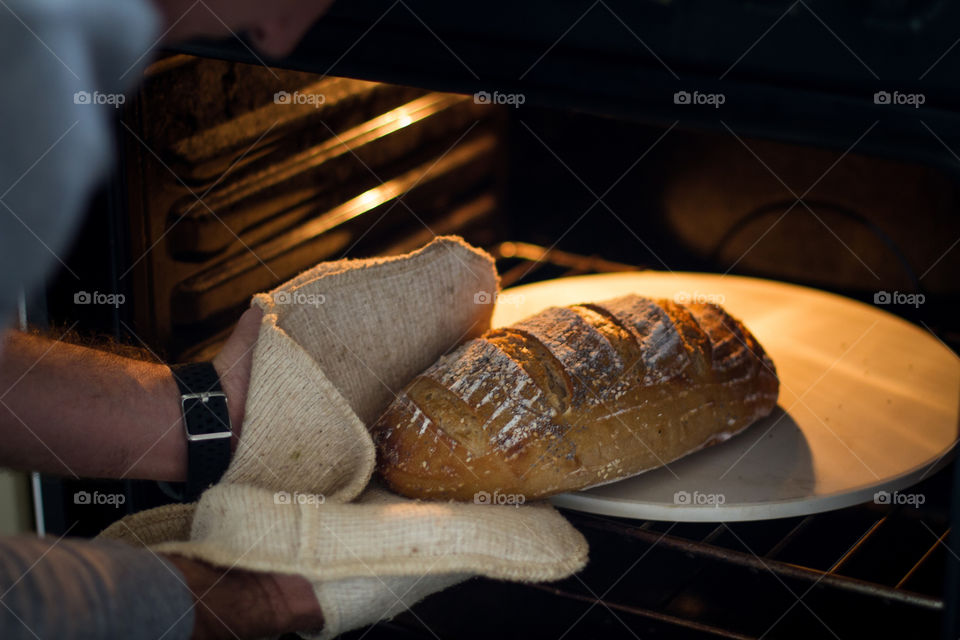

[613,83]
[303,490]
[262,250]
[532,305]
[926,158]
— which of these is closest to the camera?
[926,158]

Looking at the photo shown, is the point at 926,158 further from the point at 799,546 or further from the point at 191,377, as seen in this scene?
the point at 799,546

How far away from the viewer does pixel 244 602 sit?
2.99ft

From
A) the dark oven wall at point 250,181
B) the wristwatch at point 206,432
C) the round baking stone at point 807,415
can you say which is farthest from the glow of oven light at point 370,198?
the wristwatch at point 206,432

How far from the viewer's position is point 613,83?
0.81 metres

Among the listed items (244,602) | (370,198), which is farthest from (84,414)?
(370,198)

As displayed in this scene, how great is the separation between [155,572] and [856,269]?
151 cm

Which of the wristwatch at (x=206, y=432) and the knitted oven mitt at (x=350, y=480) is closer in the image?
the knitted oven mitt at (x=350, y=480)

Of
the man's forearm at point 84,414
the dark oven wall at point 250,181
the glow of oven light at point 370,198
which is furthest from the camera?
the glow of oven light at point 370,198

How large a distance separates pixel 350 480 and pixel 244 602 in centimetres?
20

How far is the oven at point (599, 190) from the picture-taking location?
0.74m

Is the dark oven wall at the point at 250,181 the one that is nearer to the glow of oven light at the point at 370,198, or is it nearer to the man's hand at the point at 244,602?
the glow of oven light at the point at 370,198

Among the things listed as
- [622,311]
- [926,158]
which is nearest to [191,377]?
[622,311]

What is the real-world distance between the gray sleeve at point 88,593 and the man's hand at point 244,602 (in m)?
0.03

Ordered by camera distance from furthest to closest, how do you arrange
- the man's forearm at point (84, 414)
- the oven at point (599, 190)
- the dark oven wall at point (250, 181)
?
the dark oven wall at point (250, 181), the man's forearm at point (84, 414), the oven at point (599, 190)
